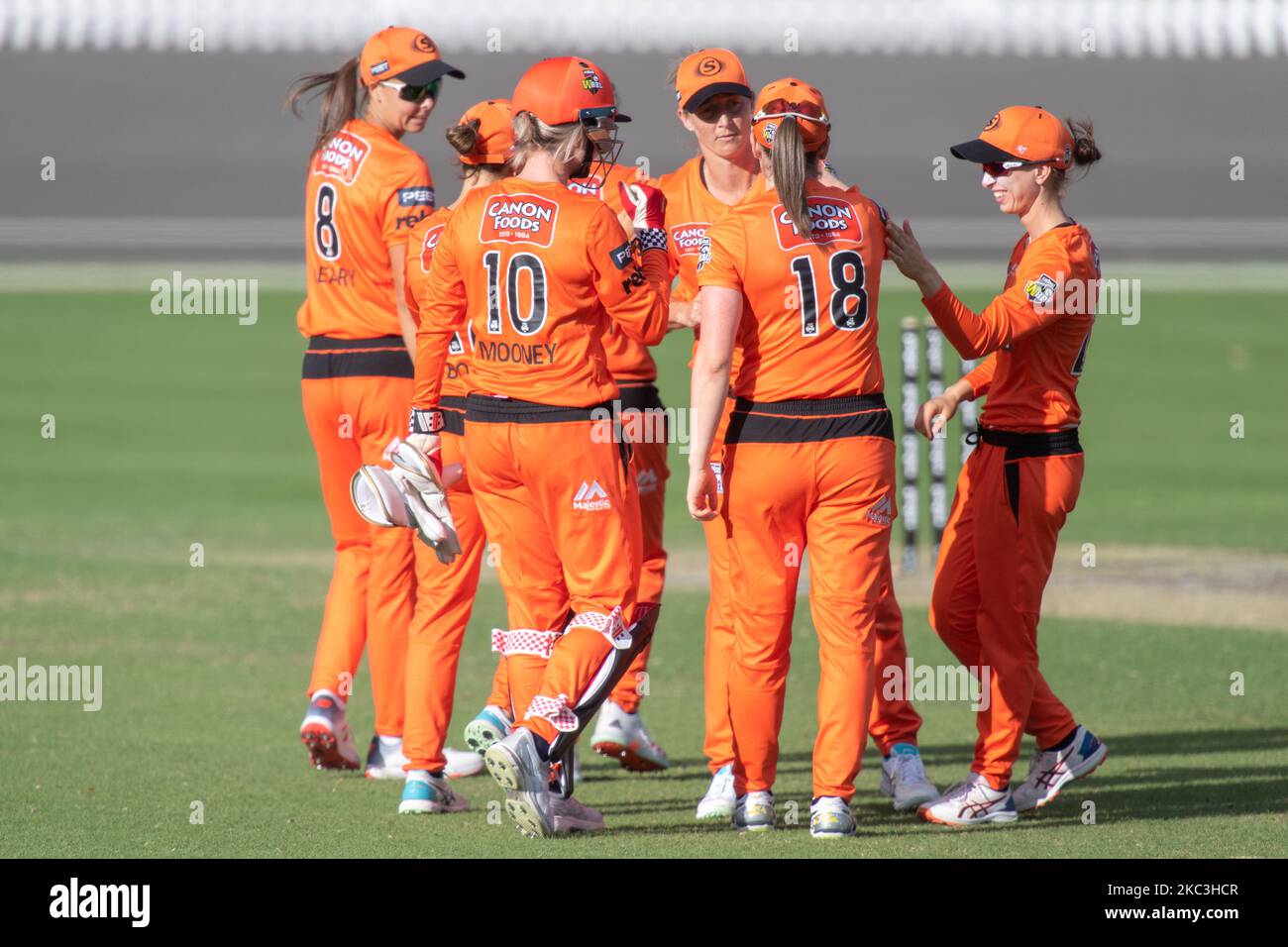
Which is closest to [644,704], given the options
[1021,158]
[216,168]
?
[1021,158]

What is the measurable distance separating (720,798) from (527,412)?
5.16ft

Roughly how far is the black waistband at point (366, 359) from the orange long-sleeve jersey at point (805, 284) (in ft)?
5.74

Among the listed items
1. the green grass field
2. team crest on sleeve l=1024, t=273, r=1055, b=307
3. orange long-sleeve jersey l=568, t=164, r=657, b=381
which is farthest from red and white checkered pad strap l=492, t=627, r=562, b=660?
team crest on sleeve l=1024, t=273, r=1055, b=307

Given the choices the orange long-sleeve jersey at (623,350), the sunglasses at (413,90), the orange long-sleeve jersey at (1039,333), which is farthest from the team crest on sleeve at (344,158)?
the orange long-sleeve jersey at (1039,333)

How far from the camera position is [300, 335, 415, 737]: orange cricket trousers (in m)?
7.06

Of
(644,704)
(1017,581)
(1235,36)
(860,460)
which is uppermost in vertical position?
(1235,36)

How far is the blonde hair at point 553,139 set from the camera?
575 cm

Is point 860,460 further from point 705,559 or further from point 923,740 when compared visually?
point 705,559

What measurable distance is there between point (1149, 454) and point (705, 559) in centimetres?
902

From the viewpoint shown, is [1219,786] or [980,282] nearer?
[1219,786]

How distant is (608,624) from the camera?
228 inches

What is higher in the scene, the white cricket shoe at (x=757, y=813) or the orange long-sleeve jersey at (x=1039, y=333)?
the orange long-sleeve jersey at (x=1039, y=333)

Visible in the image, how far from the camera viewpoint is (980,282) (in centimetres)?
3125

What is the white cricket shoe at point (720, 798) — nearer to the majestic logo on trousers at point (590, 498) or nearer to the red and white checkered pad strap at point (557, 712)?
the red and white checkered pad strap at point (557, 712)
